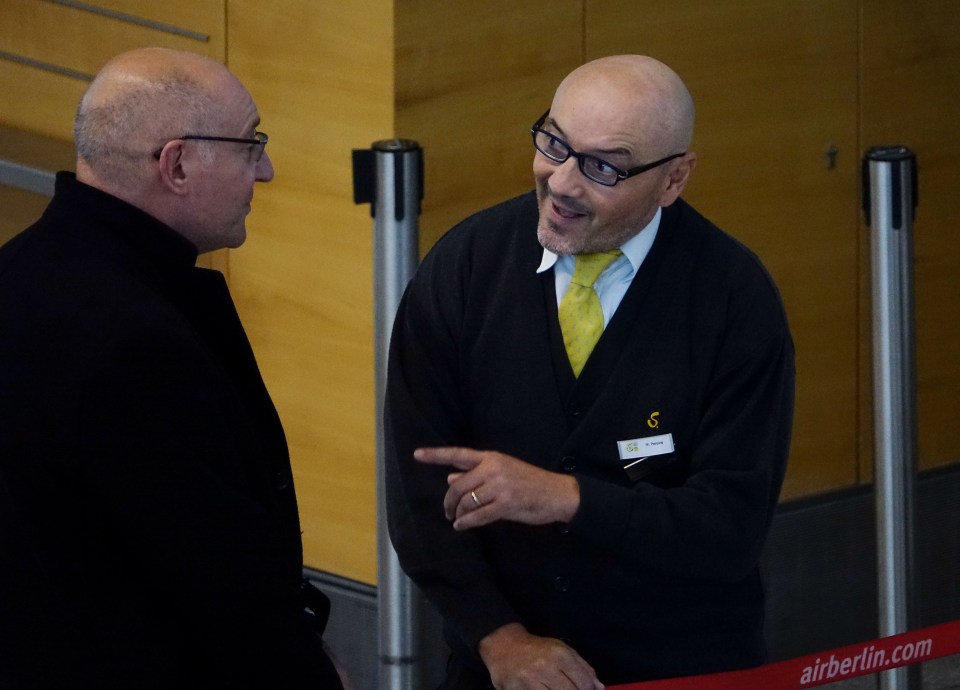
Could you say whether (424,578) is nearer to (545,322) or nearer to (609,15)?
(545,322)

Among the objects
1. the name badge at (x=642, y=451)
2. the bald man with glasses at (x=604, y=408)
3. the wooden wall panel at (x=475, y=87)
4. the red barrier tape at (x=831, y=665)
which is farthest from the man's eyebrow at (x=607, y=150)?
the wooden wall panel at (x=475, y=87)

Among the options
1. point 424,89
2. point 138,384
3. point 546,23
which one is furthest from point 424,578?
point 546,23

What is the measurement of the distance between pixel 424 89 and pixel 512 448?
1.62 meters

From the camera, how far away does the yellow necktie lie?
2.74 meters

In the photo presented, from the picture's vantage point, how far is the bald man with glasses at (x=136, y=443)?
2.11 m

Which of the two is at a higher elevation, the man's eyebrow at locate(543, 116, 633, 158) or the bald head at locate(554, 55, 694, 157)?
the bald head at locate(554, 55, 694, 157)

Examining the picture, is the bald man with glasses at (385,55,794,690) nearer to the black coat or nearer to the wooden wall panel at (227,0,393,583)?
the black coat

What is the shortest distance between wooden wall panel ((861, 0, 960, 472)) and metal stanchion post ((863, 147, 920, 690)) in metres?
1.24

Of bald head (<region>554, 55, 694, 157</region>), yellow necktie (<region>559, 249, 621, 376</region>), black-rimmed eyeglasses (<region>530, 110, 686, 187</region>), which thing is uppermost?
bald head (<region>554, 55, 694, 157</region>)

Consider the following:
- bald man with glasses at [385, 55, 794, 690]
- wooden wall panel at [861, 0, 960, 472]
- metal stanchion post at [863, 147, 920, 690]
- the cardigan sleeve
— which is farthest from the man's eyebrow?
wooden wall panel at [861, 0, 960, 472]

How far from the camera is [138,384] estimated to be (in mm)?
2105

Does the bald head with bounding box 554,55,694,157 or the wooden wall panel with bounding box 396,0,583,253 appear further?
the wooden wall panel with bounding box 396,0,583,253

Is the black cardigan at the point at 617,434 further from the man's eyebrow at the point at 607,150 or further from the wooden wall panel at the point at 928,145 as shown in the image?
the wooden wall panel at the point at 928,145

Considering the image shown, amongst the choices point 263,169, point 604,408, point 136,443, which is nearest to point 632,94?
point 604,408
